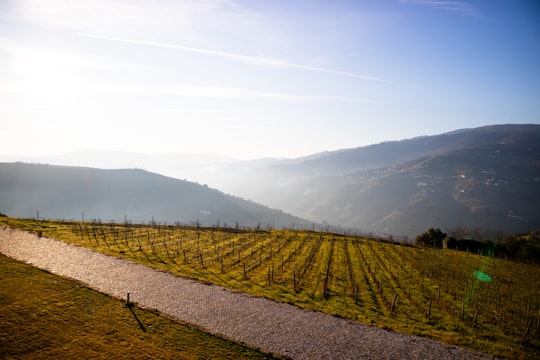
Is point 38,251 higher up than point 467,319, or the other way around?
point 38,251

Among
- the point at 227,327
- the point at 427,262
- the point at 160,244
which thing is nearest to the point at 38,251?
the point at 160,244

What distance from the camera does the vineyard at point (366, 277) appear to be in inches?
1078

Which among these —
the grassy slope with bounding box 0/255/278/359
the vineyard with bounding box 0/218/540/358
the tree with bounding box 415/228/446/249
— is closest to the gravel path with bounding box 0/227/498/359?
the grassy slope with bounding box 0/255/278/359

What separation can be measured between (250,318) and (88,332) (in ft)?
37.0

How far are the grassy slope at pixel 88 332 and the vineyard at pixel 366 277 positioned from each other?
958 cm

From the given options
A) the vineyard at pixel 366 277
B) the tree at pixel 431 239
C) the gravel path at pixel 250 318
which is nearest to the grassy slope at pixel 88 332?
the gravel path at pixel 250 318

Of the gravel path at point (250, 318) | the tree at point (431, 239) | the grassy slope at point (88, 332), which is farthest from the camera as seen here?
the tree at point (431, 239)

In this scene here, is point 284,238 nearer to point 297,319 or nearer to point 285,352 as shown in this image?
point 297,319

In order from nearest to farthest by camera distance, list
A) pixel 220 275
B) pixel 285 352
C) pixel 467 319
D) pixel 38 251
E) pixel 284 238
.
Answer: pixel 285 352
pixel 467 319
pixel 220 275
pixel 38 251
pixel 284 238

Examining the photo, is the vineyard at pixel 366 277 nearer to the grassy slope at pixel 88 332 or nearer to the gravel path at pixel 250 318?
the gravel path at pixel 250 318

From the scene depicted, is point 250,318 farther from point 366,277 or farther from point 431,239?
point 431,239

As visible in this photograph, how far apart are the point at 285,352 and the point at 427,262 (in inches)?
1632

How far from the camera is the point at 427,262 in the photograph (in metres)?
53.8

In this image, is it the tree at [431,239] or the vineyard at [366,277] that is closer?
the vineyard at [366,277]
